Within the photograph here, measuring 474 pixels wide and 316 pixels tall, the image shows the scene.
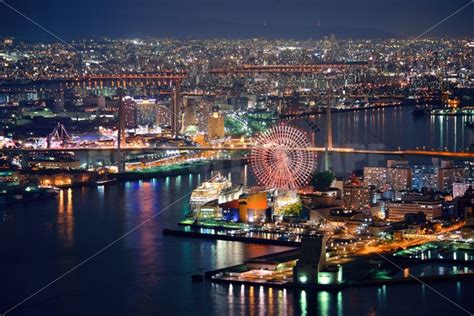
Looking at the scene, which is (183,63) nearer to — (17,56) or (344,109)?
(17,56)

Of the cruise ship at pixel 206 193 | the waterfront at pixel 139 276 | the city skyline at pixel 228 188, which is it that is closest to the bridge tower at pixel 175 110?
the city skyline at pixel 228 188

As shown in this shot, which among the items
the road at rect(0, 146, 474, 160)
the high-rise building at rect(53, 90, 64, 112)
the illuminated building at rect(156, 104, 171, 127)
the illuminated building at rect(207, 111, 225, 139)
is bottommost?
the road at rect(0, 146, 474, 160)

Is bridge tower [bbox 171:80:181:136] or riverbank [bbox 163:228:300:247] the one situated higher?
bridge tower [bbox 171:80:181:136]

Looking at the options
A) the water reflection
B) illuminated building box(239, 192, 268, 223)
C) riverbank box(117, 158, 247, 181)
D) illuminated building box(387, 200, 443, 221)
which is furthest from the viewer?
riverbank box(117, 158, 247, 181)

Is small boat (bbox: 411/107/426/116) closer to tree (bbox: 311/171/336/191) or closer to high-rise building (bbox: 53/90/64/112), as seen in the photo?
high-rise building (bbox: 53/90/64/112)

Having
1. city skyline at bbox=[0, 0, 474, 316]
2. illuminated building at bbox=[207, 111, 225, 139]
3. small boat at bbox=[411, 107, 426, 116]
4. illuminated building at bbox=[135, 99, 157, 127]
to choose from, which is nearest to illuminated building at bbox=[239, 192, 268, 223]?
city skyline at bbox=[0, 0, 474, 316]

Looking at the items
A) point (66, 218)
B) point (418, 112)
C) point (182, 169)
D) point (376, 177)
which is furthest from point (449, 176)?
point (418, 112)

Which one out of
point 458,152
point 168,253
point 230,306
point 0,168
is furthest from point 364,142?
point 230,306
